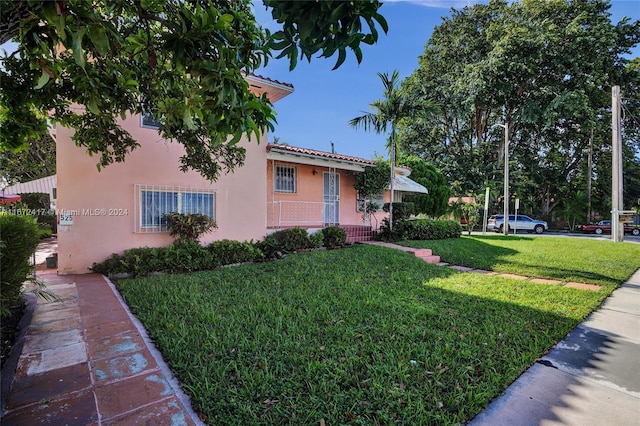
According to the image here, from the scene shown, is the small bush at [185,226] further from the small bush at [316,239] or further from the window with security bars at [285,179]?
the window with security bars at [285,179]

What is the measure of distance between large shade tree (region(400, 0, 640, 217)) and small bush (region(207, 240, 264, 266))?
18.8 metres

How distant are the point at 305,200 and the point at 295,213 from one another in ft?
2.85

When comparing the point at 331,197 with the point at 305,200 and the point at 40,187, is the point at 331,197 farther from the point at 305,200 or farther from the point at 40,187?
the point at 40,187

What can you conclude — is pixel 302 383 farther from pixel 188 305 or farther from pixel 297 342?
pixel 188 305

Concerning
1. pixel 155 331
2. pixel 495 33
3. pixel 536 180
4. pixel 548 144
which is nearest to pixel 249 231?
pixel 155 331

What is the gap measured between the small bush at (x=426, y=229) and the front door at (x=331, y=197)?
3.08 meters

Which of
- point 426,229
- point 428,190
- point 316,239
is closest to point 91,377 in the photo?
point 316,239

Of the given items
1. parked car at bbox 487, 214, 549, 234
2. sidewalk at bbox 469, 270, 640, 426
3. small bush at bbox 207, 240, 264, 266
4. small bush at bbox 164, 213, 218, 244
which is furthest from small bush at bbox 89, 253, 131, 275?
parked car at bbox 487, 214, 549, 234

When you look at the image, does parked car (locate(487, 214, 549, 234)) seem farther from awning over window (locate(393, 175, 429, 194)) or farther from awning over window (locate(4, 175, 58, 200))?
awning over window (locate(4, 175, 58, 200))

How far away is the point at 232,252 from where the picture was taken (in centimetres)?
893

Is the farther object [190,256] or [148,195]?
[148,195]

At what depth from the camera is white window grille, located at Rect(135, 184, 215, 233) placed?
819cm

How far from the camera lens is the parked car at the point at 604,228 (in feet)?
86.0

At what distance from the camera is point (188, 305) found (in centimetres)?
509
